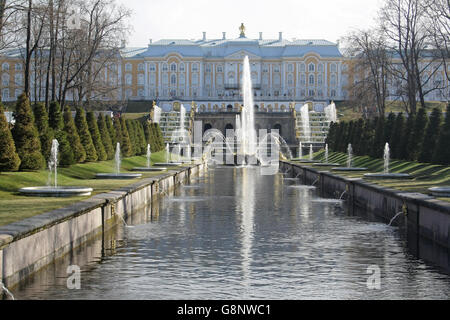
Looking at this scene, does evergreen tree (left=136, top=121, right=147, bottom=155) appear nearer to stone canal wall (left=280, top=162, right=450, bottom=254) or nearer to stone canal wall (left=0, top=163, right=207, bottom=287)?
stone canal wall (left=280, top=162, right=450, bottom=254)

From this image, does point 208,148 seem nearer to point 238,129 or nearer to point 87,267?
point 238,129

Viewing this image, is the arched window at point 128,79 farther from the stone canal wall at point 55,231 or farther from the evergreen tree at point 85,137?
the stone canal wall at point 55,231

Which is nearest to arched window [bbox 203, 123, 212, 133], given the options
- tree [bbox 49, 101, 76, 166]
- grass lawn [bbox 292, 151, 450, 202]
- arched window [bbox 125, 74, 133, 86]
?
arched window [bbox 125, 74, 133, 86]

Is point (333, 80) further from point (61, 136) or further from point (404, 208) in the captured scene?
point (404, 208)

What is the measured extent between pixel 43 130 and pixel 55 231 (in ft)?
41.3

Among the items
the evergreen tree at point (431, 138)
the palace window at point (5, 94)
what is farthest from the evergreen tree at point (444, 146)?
the palace window at point (5, 94)

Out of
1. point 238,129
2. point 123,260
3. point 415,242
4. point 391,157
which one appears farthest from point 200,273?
point 238,129

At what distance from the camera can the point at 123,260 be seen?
472 inches

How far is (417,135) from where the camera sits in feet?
101

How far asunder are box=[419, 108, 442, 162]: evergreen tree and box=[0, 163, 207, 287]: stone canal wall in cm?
1339

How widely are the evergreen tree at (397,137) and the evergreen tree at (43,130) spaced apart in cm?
1573

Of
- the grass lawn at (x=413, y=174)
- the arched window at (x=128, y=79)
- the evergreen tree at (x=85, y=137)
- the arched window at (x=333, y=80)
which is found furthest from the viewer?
the arched window at (x=128, y=79)

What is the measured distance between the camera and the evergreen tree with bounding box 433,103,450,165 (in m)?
26.0

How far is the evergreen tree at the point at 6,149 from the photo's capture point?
19859mm
